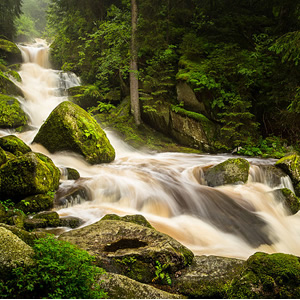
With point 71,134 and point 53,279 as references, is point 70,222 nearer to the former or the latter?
point 53,279

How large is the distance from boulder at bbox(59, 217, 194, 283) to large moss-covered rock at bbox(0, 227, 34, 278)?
3.26 ft

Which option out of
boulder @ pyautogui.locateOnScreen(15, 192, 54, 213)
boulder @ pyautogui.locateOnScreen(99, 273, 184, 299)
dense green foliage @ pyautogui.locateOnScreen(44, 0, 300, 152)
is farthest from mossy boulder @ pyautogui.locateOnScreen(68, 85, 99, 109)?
boulder @ pyautogui.locateOnScreen(99, 273, 184, 299)

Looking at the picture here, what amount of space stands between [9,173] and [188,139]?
327 inches

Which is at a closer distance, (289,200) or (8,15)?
(289,200)

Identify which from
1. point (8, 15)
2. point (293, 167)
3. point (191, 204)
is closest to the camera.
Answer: point (191, 204)

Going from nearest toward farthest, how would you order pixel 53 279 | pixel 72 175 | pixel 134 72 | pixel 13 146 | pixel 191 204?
pixel 53 279
pixel 191 204
pixel 13 146
pixel 72 175
pixel 134 72

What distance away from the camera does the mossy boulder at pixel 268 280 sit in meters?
2.24

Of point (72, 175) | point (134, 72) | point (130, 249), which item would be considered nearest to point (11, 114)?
point (72, 175)

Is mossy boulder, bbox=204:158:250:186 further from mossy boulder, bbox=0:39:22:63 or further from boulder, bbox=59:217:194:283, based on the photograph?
mossy boulder, bbox=0:39:22:63

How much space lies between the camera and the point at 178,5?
47.2 ft

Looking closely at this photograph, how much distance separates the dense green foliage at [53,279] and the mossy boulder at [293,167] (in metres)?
7.38

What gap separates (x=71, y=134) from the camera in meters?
7.84

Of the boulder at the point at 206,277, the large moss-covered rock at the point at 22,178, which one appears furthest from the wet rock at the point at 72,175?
the boulder at the point at 206,277

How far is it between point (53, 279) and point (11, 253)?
1.56 ft
